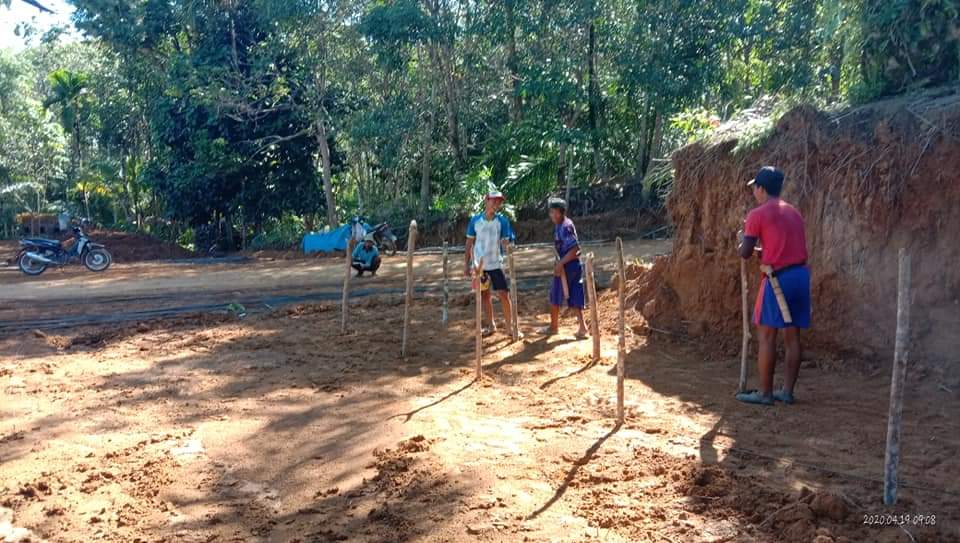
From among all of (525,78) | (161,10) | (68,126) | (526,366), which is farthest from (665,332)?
(68,126)

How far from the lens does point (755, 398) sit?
6.17 m

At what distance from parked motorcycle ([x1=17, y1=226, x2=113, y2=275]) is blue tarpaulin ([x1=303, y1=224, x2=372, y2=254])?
4.46m

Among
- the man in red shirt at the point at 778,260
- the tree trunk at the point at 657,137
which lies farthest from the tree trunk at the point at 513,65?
the man in red shirt at the point at 778,260

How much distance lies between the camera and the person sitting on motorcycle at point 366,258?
14406mm

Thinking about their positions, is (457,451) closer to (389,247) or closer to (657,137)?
(389,247)

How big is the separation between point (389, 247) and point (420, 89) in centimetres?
495

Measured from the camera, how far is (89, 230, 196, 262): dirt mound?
21.8 metres

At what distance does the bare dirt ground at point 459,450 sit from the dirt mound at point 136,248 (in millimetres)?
13828

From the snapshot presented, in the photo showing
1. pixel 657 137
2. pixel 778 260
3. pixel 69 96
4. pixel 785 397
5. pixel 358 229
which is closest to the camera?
pixel 778 260

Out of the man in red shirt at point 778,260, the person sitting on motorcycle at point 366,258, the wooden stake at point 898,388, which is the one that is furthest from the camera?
the person sitting on motorcycle at point 366,258

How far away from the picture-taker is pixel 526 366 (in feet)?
26.2

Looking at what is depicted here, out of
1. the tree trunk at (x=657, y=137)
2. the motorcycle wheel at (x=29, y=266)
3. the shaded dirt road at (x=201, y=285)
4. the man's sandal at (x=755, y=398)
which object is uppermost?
the tree trunk at (x=657, y=137)

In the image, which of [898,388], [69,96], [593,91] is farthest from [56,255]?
[898,388]

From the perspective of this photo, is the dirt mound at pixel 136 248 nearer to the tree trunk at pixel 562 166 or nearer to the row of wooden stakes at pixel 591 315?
the tree trunk at pixel 562 166
